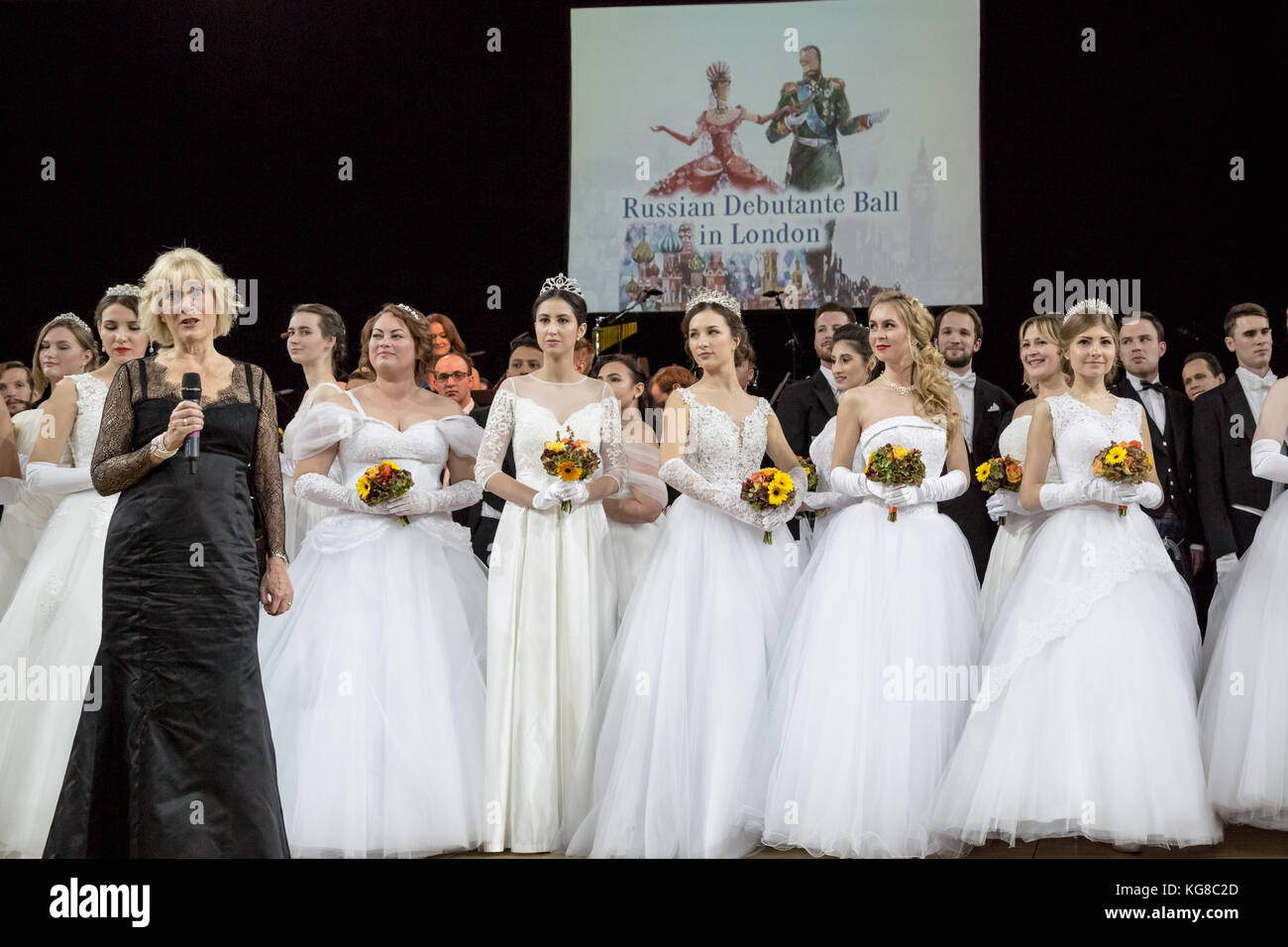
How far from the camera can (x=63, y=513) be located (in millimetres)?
4891

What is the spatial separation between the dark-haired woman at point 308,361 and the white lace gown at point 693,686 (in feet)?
4.81

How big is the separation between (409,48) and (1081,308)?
4.55m

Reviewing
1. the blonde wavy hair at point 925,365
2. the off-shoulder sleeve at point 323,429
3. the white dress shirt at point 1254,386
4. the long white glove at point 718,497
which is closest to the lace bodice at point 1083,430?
the blonde wavy hair at point 925,365

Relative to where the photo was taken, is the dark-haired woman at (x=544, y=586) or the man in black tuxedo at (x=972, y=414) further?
the man in black tuxedo at (x=972, y=414)

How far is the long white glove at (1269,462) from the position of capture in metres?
4.44

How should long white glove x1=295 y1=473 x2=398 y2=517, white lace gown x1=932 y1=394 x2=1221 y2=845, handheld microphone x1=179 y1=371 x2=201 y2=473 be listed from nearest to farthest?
handheld microphone x1=179 y1=371 x2=201 y2=473 < white lace gown x1=932 y1=394 x2=1221 y2=845 < long white glove x1=295 y1=473 x2=398 y2=517

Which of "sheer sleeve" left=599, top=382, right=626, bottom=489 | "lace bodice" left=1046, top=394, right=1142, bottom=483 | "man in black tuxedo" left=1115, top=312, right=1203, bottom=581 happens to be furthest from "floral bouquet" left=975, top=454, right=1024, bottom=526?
"sheer sleeve" left=599, top=382, right=626, bottom=489

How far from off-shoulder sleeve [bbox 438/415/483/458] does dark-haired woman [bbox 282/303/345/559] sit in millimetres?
633

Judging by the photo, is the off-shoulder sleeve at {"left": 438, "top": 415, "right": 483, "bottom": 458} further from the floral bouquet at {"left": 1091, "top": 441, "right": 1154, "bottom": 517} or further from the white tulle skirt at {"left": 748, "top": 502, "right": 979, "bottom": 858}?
the floral bouquet at {"left": 1091, "top": 441, "right": 1154, "bottom": 517}

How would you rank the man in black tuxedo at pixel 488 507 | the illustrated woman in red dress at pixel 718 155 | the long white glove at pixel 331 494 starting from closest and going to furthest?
1. the long white glove at pixel 331 494
2. the man in black tuxedo at pixel 488 507
3. the illustrated woman in red dress at pixel 718 155

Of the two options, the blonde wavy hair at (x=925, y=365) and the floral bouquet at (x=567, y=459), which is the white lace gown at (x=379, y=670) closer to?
the floral bouquet at (x=567, y=459)

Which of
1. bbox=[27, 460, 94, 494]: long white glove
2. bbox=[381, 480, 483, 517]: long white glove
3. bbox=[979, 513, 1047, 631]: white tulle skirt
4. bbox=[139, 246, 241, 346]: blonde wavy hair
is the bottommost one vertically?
bbox=[979, 513, 1047, 631]: white tulle skirt

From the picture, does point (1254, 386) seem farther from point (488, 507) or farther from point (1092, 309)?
point (488, 507)

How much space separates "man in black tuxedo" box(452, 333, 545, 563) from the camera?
221 inches
